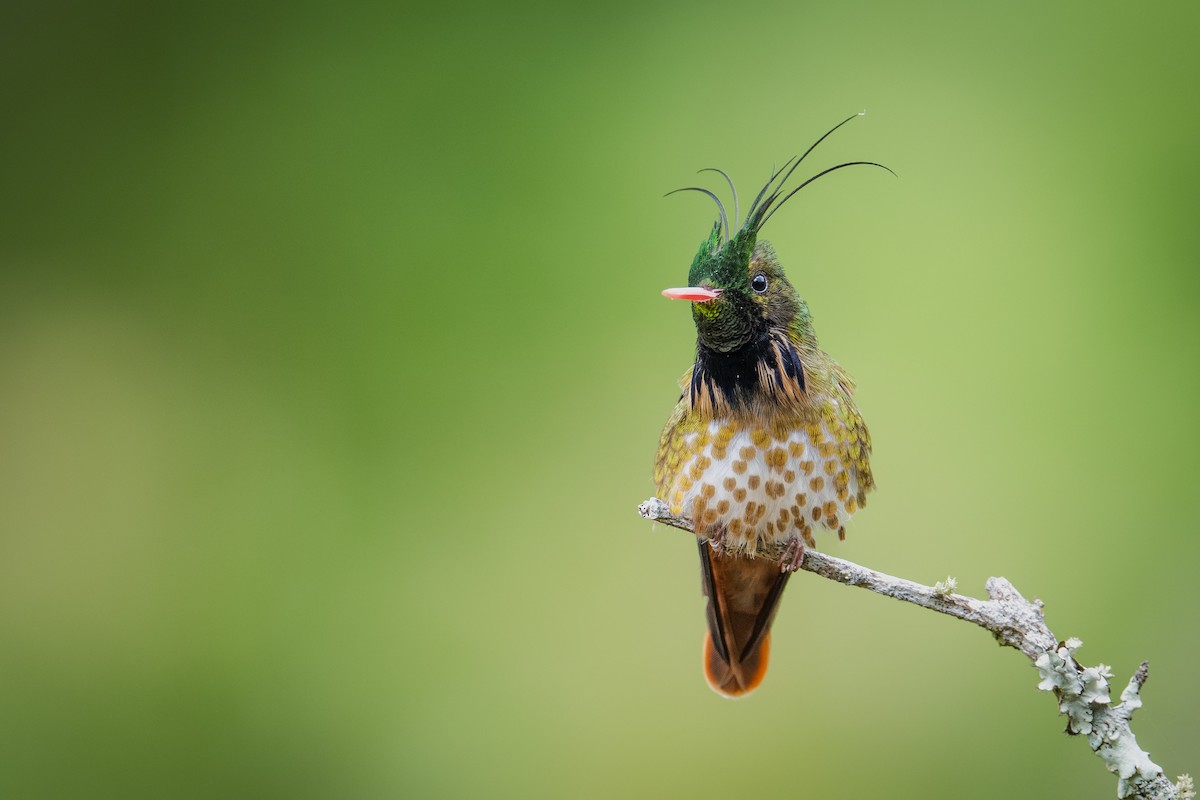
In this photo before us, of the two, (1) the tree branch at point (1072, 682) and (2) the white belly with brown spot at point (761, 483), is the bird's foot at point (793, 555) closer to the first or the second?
(2) the white belly with brown spot at point (761, 483)

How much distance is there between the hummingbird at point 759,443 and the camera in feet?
5.02

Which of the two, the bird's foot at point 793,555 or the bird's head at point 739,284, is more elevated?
the bird's head at point 739,284

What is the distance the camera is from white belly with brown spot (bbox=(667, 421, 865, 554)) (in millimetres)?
1615

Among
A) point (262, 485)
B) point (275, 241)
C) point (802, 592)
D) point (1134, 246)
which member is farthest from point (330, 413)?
point (1134, 246)

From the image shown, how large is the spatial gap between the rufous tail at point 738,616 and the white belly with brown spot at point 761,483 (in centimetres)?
10

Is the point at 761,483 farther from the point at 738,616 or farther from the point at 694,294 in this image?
the point at 694,294

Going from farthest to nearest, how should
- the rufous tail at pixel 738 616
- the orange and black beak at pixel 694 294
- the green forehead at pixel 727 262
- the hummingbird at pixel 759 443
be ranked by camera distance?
the rufous tail at pixel 738 616
the hummingbird at pixel 759 443
the green forehead at pixel 727 262
the orange and black beak at pixel 694 294

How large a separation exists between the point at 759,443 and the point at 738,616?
1.15ft

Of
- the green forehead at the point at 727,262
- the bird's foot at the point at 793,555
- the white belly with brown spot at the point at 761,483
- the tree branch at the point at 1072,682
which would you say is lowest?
the tree branch at the point at 1072,682

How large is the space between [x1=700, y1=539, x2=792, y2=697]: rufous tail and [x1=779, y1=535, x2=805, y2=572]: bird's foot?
114mm

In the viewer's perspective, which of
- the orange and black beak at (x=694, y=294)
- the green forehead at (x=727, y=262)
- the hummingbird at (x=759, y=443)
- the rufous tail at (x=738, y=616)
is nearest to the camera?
the orange and black beak at (x=694, y=294)

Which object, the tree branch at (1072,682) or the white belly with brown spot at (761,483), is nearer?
the tree branch at (1072,682)

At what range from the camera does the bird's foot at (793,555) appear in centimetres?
158

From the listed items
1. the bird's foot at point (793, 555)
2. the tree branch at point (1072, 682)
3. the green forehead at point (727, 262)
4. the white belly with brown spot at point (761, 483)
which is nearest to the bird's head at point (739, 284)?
the green forehead at point (727, 262)
